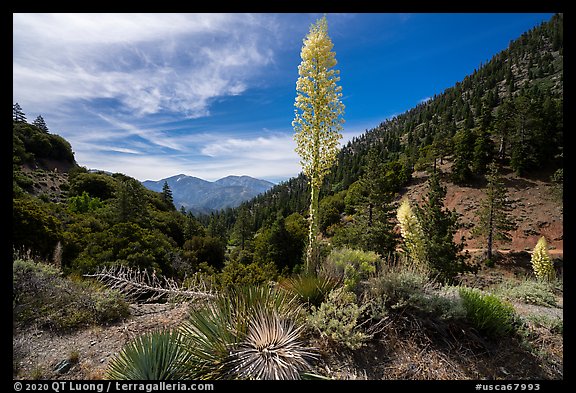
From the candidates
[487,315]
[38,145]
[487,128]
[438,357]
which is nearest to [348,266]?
[438,357]

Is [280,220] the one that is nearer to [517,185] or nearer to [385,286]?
[385,286]

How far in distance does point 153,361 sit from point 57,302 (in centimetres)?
377

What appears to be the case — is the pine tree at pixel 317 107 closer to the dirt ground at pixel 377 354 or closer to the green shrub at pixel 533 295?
the dirt ground at pixel 377 354

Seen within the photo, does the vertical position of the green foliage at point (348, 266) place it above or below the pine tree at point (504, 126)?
below

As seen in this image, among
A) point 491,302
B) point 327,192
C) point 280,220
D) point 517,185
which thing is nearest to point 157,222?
point 280,220

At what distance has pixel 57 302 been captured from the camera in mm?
4938

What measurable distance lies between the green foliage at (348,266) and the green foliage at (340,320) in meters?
0.24

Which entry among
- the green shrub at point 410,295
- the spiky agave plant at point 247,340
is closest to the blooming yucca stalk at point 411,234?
the green shrub at point 410,295

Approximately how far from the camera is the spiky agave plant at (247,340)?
8.76ft

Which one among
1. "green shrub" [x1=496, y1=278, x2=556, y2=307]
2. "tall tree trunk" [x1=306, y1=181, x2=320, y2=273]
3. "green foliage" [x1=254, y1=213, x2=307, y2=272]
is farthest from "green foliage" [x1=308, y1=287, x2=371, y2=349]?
Result: "green foliage" [x1=254, y1=213, x2=307, y2=272]

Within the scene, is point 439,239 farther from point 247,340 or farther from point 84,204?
point 84,204

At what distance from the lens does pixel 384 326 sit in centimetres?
334
